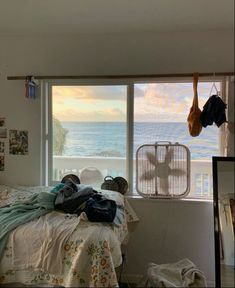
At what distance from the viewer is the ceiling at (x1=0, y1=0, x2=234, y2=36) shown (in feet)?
6.89

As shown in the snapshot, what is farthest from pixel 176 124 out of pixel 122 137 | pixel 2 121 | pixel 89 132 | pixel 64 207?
pixel 2 121

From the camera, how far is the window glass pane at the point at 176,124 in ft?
8.73

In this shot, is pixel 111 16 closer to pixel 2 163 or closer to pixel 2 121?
pixel 2 121

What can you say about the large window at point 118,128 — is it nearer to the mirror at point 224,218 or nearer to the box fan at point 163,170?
the box fan at point 163,170

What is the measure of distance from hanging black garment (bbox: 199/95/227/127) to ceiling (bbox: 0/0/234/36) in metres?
0.59

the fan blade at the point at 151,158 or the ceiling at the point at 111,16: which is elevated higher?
the ceiling at the point at 111,16

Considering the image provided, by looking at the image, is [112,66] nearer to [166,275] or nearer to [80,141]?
[80,141]

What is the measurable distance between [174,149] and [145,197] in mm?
486

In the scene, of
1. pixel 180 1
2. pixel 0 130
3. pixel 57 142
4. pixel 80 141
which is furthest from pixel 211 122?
pixel 0 130

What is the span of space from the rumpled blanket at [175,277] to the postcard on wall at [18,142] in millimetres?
1538

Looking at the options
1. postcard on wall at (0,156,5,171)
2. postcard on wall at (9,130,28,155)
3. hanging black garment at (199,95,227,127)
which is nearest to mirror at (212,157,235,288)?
hanging black garment at (199,95,227,127)

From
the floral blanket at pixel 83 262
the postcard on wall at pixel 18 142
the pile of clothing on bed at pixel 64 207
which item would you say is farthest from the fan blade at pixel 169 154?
the postcard on wall at pixel 18 142

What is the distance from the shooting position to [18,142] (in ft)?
9.32

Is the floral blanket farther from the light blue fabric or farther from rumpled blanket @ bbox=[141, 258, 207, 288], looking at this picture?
rumpled blanket @ bbox=[141, 258, 207, 288]
